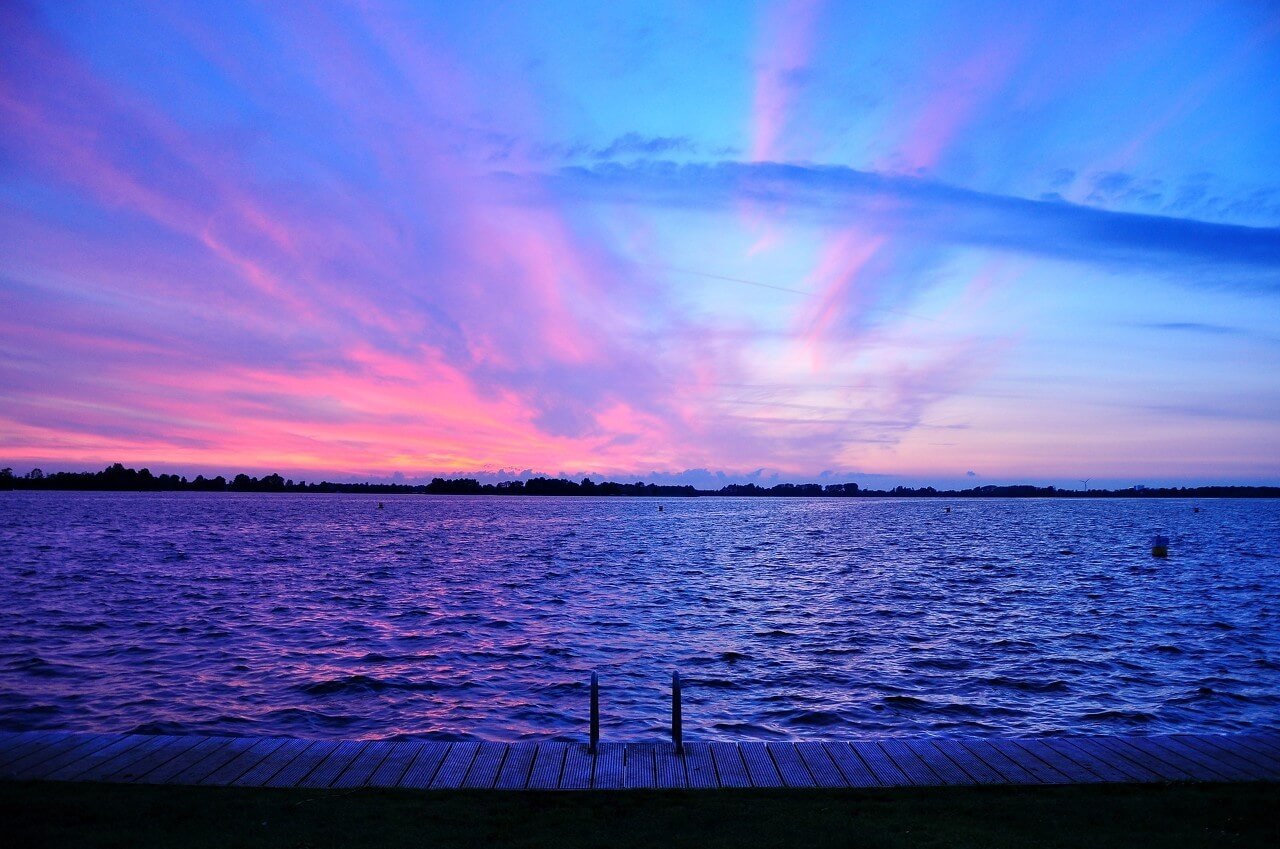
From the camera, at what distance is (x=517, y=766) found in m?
11.8

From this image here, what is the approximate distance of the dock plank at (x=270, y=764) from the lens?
11023 mm

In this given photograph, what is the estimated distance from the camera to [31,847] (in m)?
8.52

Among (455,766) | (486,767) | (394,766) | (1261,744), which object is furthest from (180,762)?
(1261,744)

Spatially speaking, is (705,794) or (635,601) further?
(635,601)

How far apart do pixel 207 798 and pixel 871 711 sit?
1448 cm

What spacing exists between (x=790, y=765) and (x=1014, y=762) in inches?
123

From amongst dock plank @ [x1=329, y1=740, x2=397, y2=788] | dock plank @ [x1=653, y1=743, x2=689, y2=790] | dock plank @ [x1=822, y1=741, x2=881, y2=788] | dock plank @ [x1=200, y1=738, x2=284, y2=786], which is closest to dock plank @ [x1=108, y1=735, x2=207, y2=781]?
dock plank @ [x1=200, y1=738, x2=284, y2=786]

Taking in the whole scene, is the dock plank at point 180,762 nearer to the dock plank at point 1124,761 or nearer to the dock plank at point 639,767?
the dock plank at point 639,767

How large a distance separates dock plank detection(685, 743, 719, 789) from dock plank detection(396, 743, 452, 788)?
3.38 metres

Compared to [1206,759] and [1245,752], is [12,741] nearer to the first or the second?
[1206,759]

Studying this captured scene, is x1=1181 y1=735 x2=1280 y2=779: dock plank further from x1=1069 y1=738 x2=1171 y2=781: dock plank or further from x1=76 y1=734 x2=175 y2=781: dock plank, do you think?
x1=76 y1=734 x2=175 y2=781: dock plank

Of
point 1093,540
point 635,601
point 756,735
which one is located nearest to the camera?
point 756,735

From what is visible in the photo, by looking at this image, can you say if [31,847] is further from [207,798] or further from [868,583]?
[868,583]

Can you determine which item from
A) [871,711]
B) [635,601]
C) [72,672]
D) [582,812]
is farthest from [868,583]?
[582,812]
